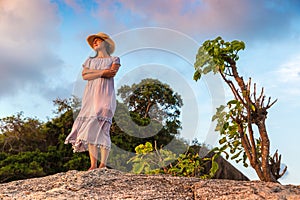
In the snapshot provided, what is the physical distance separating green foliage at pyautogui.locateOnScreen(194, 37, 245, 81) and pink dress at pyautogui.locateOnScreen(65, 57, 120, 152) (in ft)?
3.38

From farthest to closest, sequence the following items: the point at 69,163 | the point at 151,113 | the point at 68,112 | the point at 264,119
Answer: the point at 68,112 → the point at 69,163 → the point at 151,113 → the point at 264,119

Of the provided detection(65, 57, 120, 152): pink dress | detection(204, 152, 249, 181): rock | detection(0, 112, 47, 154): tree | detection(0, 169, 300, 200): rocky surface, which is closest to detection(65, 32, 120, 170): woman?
detection(65, 57, 120, 152): pink dress

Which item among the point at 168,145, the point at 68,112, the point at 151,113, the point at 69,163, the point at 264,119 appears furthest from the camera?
the point at 68,112

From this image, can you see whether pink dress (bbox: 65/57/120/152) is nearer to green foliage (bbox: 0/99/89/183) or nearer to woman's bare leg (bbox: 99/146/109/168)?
woman's bare leg (bbox: 99/146/109/168)

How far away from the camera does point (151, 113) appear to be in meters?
5.39

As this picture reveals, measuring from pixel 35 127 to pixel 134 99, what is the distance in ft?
29.9

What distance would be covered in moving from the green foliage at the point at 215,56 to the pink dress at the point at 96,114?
3.38 feet

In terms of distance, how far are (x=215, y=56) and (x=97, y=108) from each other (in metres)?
1.58

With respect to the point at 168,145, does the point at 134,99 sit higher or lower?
higher

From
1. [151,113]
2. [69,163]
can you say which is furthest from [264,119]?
[69,163]

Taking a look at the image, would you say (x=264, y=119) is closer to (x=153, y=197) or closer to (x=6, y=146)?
(x=153, y=197)

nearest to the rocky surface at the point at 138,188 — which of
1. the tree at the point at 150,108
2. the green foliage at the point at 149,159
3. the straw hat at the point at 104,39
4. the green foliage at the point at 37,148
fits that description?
the tree at the point at 150,108

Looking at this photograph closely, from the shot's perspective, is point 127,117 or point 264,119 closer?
point 264,119

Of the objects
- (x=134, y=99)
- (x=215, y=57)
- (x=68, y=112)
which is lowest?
(x=134, y=99)
